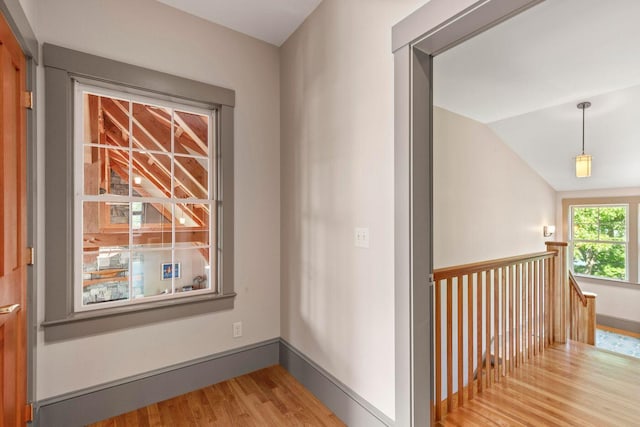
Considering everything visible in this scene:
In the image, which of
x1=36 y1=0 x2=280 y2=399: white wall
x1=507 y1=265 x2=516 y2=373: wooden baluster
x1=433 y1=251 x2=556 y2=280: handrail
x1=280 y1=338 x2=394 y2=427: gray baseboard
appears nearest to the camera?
x1=280 y1=338 x2=394 y2=427: gray baseboard

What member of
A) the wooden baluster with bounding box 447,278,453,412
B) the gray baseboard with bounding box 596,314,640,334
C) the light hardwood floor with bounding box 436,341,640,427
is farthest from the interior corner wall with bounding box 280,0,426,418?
the gray baseboard with bounding box 596,314,640,334

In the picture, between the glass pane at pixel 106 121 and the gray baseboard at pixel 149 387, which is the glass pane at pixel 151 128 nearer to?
the glass pane at pixel 106 121

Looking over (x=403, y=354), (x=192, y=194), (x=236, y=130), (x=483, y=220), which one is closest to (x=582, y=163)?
(x=483, y=220)

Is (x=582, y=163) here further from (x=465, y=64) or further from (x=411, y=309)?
(x=411, y=309)

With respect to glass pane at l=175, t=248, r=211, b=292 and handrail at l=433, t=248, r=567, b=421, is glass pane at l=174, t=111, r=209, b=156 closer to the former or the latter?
glass pane at l=175, t=248, r=211, b=292

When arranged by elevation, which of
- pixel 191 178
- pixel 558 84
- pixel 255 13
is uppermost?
pixel 255 13

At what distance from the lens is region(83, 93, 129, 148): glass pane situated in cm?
201

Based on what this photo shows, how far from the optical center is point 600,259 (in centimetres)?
587

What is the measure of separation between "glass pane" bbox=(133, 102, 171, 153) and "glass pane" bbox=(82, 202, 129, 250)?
0.46 m

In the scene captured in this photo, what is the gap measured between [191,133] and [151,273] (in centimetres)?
109

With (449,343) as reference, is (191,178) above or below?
above

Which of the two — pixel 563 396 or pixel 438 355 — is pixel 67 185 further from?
pixel 563 396

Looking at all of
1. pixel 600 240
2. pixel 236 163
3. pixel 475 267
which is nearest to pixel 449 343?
pixel 475 267

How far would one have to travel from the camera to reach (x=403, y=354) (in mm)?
1559
